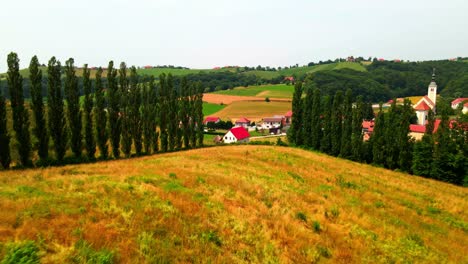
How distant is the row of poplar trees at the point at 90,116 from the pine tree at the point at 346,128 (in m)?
29.9

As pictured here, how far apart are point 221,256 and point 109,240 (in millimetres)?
3564

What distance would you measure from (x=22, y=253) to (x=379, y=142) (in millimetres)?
59756

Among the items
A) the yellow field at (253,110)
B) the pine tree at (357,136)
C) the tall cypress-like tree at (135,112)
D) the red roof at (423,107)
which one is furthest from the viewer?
the yellow field at (253,110)

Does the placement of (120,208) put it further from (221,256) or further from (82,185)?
(221,256)

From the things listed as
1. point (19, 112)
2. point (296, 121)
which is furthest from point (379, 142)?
point (19, 112)

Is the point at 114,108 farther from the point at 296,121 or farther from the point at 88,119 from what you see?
the point at 296,121

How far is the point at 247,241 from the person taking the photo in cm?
1141

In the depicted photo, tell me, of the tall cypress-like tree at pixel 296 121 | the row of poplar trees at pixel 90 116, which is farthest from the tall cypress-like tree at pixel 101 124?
the tall cypress-like tree at pixel 296 121

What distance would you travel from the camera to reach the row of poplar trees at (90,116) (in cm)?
3456

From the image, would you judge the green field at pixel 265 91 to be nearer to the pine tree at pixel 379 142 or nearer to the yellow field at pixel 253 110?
the yellow field at pixel 253 110

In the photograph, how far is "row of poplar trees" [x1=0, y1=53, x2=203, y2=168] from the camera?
113 feet

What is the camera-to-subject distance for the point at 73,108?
38.7 m

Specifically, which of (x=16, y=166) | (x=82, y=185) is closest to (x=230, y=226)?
(x=82, y=185)

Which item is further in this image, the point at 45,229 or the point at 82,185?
the point at 82,185
